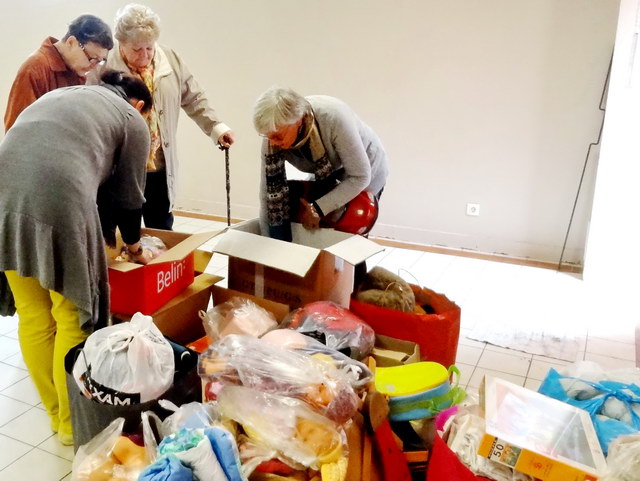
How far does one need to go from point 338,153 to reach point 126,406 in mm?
1193

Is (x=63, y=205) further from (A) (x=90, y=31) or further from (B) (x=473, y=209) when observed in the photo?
(B) (x=473, y=209)

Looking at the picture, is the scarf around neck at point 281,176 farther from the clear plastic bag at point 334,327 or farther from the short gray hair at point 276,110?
the clear plastic bag at point 334,327

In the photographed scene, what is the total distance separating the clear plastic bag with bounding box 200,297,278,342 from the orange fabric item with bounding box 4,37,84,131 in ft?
4.57

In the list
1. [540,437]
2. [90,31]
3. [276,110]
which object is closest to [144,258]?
[276,110]

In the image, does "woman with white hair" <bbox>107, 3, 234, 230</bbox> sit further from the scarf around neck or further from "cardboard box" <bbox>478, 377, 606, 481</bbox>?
"cardboard box" <bbox>478, 377, 606, 481</bbox>

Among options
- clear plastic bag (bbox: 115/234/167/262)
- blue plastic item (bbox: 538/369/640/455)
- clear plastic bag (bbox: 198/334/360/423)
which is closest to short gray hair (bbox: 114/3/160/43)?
clear plastic bag (bbox: 115/234/167/262)

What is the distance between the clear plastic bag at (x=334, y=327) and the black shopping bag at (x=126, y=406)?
0.38 metres

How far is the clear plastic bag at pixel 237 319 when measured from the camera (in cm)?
190

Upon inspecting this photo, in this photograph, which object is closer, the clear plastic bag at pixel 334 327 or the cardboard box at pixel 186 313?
the clear plastic bag at pixel 334 327

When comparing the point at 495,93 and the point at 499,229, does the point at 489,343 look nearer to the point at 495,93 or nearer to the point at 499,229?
the point at 499,229

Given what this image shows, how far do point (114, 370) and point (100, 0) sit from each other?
14.8ft

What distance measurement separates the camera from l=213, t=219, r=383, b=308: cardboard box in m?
1.90

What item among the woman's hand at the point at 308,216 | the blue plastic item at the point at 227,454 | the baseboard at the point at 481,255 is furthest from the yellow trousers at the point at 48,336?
the baseboard at the point at 481,255

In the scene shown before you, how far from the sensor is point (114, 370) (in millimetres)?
1467
